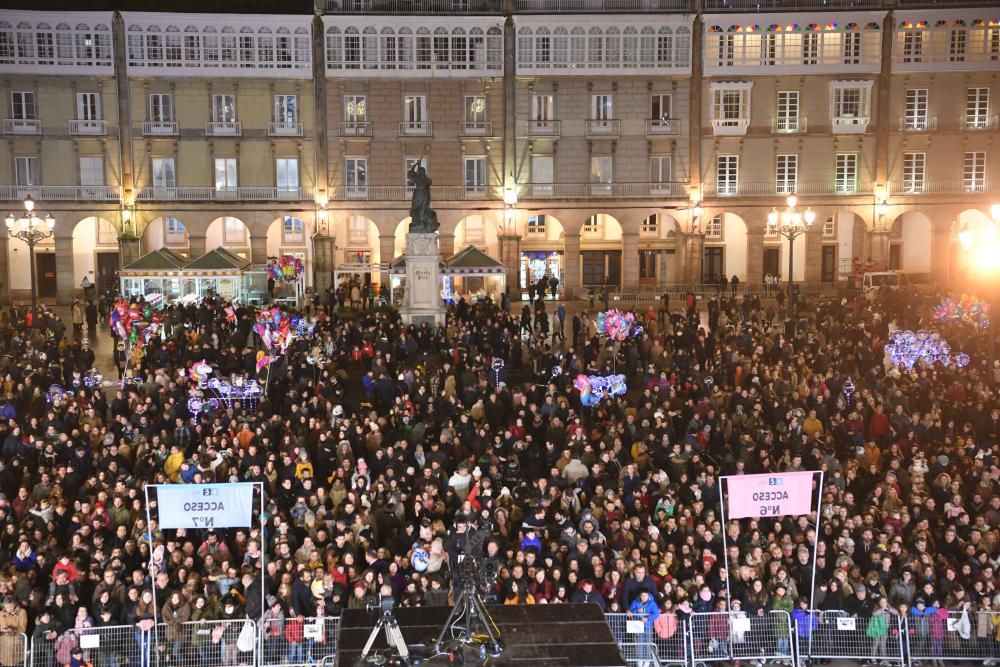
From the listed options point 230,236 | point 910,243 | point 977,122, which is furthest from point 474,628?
point 910,243

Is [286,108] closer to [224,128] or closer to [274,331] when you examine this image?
[224,128]

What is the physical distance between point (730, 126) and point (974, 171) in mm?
11425

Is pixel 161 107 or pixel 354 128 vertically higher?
pixel 161 107

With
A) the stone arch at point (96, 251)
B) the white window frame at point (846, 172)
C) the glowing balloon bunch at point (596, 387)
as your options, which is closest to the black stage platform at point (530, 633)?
the glowing balloon bunch at point (596, 387)

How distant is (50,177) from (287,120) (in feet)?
34.4

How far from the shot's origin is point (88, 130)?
4638 cm

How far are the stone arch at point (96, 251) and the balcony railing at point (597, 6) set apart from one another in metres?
21.7

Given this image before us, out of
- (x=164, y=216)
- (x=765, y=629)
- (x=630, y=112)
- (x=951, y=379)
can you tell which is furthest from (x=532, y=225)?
(x=765, y=629)

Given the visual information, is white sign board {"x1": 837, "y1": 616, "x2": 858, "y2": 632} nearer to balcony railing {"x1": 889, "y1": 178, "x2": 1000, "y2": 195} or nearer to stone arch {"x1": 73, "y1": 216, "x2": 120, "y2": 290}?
balcony railing {"x1": 889, "y1": 178, "x2": 1000, "y2": 195}

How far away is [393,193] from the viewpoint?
48.0 meters

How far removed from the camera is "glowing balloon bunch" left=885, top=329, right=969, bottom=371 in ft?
83.2

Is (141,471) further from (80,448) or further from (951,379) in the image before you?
(951,379)

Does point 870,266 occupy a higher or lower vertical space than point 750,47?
lower

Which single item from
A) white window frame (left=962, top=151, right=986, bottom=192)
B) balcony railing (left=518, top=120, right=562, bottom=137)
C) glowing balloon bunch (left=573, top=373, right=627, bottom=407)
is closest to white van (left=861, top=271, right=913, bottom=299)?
white window frame (left=962, top=151, right=986, bottom=192)
